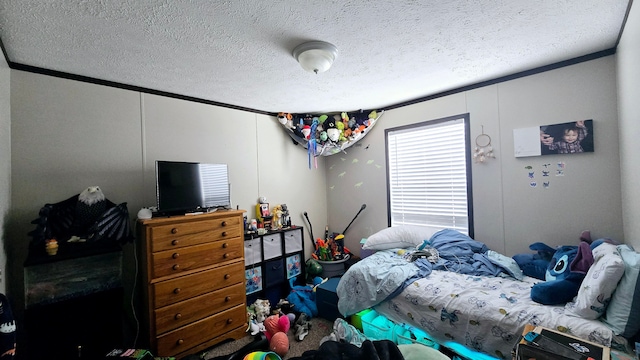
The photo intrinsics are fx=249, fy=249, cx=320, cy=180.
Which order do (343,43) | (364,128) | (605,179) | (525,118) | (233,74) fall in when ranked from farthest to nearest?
(364,128)
(525,118)
(233,74)
(605,179)
(343,43)

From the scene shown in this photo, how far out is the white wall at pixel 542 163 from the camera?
1.98 m

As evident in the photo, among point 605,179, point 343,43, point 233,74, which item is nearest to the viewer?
point 343,43

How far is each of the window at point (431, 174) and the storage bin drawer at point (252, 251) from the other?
1.71 meters

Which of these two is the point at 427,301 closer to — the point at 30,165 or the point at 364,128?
the point at 364,128

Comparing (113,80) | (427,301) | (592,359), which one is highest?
(113,80)

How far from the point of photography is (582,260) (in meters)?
1.67

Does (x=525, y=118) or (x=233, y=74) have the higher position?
(x=233, y=74)

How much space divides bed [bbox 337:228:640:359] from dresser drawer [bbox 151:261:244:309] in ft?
3.22

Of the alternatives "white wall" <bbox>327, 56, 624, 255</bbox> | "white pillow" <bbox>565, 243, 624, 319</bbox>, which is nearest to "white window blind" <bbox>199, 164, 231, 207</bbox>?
"white wall" <bbox>327, 56, 624, 255</bbox>

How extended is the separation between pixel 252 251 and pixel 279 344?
101 centimetres

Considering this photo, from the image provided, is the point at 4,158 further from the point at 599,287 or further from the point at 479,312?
the point at 599,287

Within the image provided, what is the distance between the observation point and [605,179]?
1989 mm

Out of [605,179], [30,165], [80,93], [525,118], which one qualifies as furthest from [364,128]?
[30,165]

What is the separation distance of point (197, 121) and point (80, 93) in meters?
0.91
